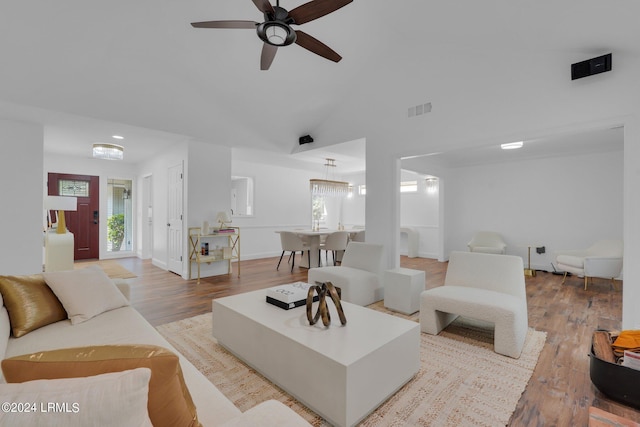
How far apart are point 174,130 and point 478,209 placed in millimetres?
6576

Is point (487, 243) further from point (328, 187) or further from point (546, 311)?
point (328, 187)

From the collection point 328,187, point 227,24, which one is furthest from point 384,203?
point 227,24

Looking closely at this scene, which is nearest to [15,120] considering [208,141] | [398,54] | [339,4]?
[208,141]

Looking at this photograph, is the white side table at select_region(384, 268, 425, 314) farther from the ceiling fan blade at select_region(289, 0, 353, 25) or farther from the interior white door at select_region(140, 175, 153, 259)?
the interior white door at select_region(140, 175, 153, 259)

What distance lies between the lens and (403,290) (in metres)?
3.48

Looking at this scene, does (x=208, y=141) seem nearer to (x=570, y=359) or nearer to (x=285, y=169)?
(x=285, y=169)

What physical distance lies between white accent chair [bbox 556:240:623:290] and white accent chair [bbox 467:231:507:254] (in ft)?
3.45

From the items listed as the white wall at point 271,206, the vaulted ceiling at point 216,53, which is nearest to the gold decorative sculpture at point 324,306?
the vaulted ceiling at point 216,53

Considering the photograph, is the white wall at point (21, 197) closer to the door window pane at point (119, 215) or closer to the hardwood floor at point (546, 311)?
the hardwood floor at point (546, 311)

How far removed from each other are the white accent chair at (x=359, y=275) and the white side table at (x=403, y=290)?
10.1 inches

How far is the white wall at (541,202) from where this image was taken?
5.41m

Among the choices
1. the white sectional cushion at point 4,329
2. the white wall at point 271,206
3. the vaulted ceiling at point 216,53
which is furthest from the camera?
the white wall at point 271,206

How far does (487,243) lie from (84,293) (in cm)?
693

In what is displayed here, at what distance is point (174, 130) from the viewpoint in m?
4.58
